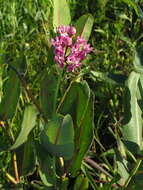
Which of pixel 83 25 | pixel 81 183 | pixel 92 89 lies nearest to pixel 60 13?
pixel 83 25

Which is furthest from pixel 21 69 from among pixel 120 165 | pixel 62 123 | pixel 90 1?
pixel 90 1

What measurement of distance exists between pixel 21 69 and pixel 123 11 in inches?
60.2

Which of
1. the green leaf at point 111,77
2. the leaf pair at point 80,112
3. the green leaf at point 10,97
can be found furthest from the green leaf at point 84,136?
the green leaf at point 111,77

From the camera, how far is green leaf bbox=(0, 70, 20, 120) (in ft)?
4.11

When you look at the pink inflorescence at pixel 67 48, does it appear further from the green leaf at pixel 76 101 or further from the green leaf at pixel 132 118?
the green leaf at pixel 132 118

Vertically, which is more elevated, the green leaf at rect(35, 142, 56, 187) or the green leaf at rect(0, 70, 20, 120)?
the green leaf at rect(0, 70, 20, 120)

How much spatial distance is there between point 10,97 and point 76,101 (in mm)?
214

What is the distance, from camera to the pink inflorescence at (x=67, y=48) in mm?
1099

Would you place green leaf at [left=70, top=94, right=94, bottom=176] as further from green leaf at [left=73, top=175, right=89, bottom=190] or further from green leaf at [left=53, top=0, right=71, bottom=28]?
green leaf at [left=53, top=0, right=71, bottom=28]

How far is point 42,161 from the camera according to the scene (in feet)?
3.91

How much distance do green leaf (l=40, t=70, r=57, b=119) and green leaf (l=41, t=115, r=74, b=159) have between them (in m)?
0.09

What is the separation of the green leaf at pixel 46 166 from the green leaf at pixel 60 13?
0.33 metres

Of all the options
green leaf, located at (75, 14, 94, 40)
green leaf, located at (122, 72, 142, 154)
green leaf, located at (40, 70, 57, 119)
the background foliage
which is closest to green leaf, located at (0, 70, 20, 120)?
the background foliage

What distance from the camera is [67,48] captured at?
1.13m
